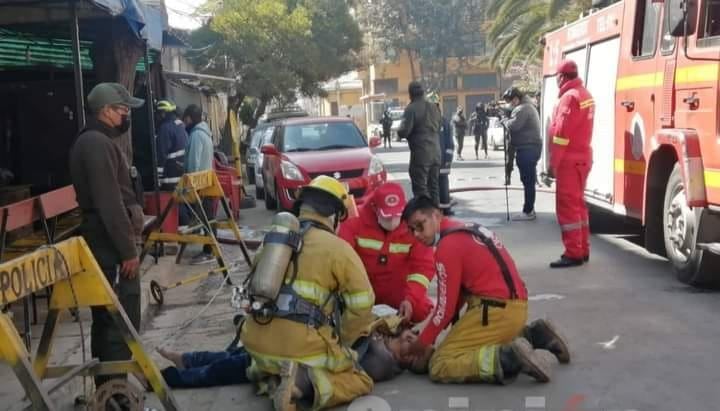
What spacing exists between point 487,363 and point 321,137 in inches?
413

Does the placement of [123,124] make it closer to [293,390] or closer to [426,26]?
[293,390]

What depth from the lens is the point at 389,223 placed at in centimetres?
620

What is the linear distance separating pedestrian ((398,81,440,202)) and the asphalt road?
Answer: 1.61 m

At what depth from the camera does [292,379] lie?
16.0 feet

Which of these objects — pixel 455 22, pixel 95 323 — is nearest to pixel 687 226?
pixel 95 323

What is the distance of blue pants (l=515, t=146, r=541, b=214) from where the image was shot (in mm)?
12789

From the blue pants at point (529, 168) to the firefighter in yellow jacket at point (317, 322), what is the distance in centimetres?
796

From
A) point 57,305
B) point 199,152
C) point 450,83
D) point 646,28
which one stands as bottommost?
point 57,305

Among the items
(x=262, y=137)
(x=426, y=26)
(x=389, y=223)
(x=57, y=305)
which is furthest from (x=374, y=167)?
(x=426, y=26)

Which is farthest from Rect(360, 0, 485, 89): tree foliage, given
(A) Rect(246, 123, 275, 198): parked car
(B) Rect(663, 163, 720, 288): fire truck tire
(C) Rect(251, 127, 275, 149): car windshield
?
(B) Rect(663, 163, 720, 288): fire truck tire

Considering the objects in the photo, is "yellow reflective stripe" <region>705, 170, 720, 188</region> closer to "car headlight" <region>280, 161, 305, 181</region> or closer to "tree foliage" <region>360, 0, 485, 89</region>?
"car headlight" <region>280, 161, 305, 181</region>

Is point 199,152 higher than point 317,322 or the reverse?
higher

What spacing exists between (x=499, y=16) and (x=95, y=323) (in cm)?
2539

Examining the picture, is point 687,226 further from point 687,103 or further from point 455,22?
point 455,22
